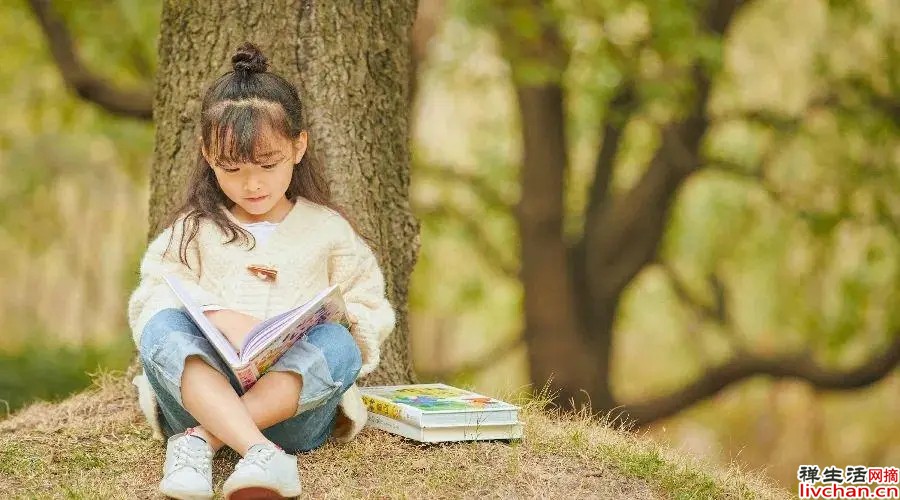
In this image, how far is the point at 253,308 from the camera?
365 cm

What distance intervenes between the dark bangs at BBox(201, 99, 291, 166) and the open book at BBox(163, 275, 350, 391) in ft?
1.47

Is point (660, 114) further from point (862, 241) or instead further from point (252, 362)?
point (252, 362)

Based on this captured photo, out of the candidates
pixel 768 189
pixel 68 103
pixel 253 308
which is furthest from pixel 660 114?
pixel 253 308

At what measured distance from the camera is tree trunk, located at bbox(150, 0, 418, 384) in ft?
14.9

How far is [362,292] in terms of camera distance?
12.5ft

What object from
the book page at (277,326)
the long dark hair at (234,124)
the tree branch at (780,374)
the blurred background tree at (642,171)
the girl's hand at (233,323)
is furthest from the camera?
the tree branch at (780,374)

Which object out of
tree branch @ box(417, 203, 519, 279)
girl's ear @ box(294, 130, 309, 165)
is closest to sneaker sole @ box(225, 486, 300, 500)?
girl's ear @ box(294, 130, 309, 165)

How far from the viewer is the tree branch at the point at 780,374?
30.8 feet

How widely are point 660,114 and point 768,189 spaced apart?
114 cm

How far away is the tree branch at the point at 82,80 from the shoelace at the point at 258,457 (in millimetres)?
5553

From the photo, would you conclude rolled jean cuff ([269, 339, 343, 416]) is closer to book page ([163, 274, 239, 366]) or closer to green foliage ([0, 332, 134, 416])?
book page ([163, 274, 239, 366])

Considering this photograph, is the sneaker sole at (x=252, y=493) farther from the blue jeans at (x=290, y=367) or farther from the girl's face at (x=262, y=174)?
the girl's face at (x=262, y=174)

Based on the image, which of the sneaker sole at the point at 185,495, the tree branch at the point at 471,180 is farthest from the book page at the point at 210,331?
the tree branch at the point at 471,180

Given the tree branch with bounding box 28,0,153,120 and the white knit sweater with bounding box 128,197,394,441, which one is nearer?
the white knit sweater with bounding box 128,197,394,441
